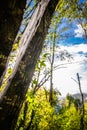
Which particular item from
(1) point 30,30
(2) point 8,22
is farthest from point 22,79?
(2) point 8,22

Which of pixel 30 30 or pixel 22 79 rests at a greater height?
pixel 30 30

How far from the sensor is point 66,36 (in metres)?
33.5

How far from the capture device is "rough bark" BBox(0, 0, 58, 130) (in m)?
2.37

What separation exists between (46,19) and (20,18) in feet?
1.39

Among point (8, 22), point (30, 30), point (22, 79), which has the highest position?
point (30, 30)

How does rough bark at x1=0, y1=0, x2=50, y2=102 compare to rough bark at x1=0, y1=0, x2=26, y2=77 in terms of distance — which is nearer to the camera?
rough bark at x1=0, y1=0, x2=26, y2=77

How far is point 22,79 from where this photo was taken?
8.07ft

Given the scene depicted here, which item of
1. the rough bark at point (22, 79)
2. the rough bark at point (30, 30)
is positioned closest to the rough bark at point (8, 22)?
the rough bark at point (30, 30)

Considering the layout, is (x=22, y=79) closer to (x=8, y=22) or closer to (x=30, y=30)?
(x=30, y=30)

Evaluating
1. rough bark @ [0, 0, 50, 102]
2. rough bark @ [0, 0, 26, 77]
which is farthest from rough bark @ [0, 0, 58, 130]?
rough bark @ [0, 0, 26, 77]

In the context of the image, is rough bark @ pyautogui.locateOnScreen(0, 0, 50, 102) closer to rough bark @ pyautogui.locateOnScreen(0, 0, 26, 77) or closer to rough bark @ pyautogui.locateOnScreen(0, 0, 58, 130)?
rough bark @ pyautogui.locateOnScreen(0, 0, 58, 130)

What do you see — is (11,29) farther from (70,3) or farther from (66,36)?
(66,36)

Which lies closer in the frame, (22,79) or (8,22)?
(8,22)

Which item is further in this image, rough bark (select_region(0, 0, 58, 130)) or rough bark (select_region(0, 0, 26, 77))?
rough bark (select_region(0, 0, 58, 130))
